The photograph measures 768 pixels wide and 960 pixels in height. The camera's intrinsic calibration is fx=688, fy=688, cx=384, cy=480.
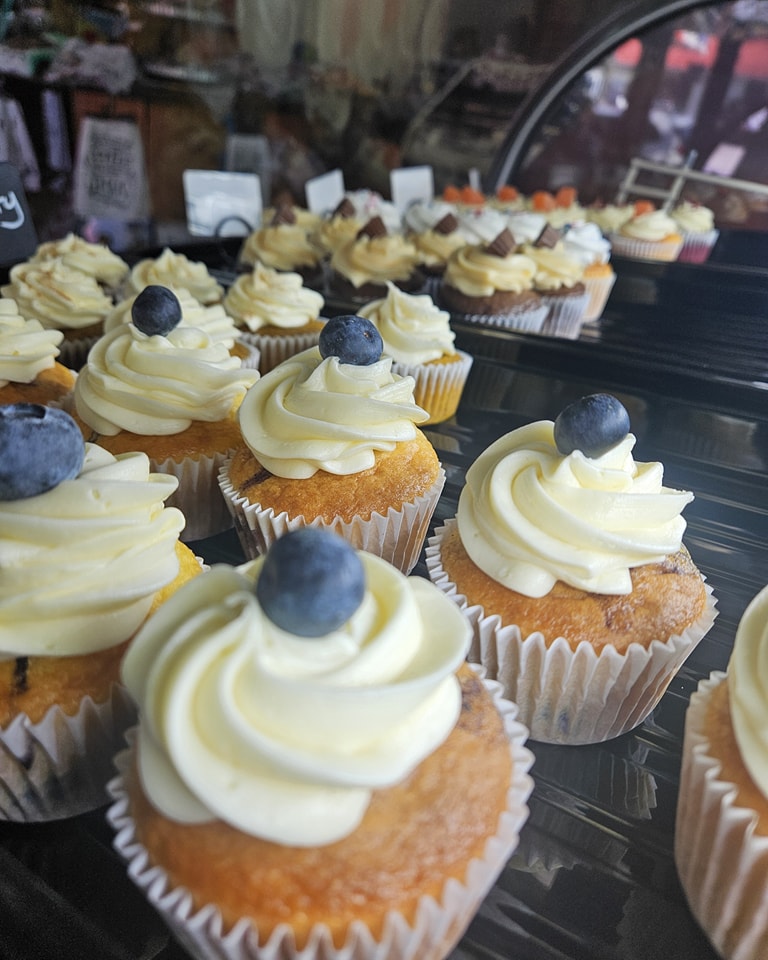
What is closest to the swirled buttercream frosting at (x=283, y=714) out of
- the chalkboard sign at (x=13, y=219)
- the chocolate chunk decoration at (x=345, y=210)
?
the chalkboard sign at (x=13, y=219)

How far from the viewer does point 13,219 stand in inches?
142

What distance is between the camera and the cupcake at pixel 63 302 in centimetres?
369

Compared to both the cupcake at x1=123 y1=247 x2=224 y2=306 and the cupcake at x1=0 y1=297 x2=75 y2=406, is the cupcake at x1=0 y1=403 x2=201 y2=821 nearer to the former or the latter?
the cupcake at x1=0 y1=297 x2=75 y2=406

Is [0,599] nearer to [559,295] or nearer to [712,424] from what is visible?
[712,424]

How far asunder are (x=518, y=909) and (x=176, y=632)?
0.98m

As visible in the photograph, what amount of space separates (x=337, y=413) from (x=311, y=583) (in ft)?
3.83

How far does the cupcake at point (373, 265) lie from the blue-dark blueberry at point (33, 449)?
295cm

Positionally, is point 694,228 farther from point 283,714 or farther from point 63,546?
point 283,714

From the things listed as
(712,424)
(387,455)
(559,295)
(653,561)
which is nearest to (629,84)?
(559,295)

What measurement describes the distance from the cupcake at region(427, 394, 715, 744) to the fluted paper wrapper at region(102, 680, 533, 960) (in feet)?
1.71

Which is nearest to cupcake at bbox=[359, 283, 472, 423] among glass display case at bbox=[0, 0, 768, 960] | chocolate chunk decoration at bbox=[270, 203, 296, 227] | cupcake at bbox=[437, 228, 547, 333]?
glass display case at bbox=[0, 0, 768, 960]

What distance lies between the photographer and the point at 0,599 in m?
1.50

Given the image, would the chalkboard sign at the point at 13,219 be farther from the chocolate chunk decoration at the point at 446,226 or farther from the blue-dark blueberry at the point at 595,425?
the blue-dark blueberry at the point at 595,425

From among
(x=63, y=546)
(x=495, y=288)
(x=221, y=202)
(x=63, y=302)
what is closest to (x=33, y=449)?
(x=63, y=546)
